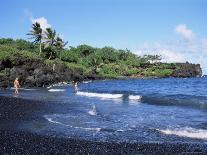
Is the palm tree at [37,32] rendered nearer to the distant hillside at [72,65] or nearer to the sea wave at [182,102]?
the distant hillside at [72,65]

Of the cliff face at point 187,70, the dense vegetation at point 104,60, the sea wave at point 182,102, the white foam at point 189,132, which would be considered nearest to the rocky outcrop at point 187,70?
the cliff face at point 187,70

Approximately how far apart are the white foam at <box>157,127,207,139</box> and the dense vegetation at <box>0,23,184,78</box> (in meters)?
79.7

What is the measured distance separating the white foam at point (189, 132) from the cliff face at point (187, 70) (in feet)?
397

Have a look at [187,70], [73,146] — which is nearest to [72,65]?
[187,70]

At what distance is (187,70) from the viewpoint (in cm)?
14225

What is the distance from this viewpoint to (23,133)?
18.0 meters

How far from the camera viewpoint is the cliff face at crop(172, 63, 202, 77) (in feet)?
458

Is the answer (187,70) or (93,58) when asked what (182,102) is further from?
(187,70)

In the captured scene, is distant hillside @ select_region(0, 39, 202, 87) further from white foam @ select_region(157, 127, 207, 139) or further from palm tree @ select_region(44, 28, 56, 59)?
white foam @ select_region(157, 127, 207, 139)

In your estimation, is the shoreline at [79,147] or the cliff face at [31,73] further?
the cliff face at [31,73]

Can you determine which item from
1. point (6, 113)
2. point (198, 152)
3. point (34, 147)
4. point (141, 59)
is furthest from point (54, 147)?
point (141, 59)

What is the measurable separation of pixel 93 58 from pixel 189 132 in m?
112

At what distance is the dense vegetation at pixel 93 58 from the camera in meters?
102

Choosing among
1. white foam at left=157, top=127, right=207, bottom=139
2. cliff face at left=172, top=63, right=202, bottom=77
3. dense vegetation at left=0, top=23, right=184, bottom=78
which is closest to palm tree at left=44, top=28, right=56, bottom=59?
dense vegetation at left=0, top=23, right=184, bottom=78
